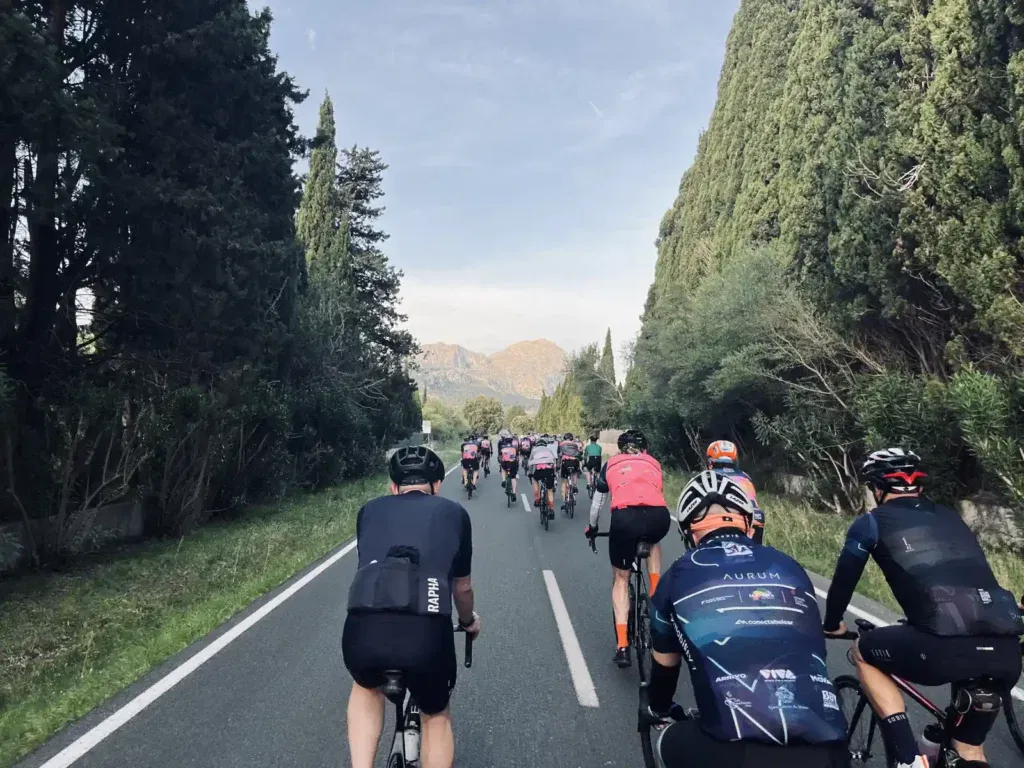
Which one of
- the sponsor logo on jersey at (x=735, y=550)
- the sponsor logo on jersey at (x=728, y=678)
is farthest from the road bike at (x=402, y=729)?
the sponsor logo on jersey at (x=735, y=550)

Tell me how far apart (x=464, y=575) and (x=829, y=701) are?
1597mm

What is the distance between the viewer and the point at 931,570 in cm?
331

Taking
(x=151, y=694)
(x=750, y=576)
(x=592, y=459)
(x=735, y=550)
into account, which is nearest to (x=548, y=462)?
(x=592, y=459)

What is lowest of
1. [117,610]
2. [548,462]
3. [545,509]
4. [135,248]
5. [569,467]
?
[117,610]

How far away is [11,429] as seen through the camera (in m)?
9.74

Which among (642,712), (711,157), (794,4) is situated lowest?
(642,712)

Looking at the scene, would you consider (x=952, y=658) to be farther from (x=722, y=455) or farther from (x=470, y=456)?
(x=470, y=456)

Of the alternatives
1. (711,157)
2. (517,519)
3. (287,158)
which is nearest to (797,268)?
(517,519)

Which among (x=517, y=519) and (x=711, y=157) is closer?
(x=517, y=519)

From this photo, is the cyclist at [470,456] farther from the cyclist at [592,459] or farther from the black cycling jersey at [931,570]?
the black cycling jersey at [931,570]

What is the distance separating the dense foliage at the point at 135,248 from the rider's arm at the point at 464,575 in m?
6.55

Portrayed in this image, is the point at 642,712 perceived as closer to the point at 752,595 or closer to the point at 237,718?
the point at 752,595

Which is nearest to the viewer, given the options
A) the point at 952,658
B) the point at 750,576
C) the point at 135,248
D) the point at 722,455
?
the point at 750,576

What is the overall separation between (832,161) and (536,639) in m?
11.9
